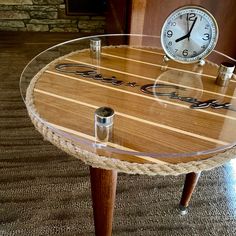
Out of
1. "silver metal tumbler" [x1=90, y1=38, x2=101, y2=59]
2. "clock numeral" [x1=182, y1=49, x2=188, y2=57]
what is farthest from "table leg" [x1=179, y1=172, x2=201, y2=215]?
"silver metal tumbler" [x1=90, y1=38, x2=101, y2=59]

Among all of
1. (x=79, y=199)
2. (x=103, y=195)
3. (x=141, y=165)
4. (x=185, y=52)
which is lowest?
(x=79, y=199)

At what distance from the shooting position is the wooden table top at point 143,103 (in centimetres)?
57

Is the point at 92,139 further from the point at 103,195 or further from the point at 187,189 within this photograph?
the point at 187,189

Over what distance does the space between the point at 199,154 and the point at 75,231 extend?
53 centimetres

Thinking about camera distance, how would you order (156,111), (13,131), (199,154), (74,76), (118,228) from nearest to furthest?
1. (199,154)
2. (156,111)
3. (74,76)
4. (118,228)
5. (13,131)

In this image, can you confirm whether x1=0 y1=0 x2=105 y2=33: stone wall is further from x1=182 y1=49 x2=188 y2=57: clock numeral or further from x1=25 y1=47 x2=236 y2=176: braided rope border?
x1=25 y1=47 x2=236 y2=176: braided rope border

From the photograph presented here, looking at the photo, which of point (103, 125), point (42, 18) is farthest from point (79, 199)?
point (42, 18)

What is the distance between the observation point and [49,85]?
2.42ft

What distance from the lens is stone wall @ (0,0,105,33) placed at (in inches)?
88.9

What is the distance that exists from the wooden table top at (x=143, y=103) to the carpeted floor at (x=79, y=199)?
43 centimetres

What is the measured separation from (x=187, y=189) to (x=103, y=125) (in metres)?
0.46

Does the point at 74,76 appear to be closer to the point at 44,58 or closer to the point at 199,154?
the point at 44,58

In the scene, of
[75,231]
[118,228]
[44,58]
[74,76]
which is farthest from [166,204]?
[44,58]

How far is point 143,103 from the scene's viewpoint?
693mm
